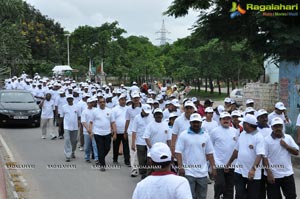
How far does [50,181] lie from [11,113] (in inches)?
345

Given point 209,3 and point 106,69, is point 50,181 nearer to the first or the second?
point 209,3

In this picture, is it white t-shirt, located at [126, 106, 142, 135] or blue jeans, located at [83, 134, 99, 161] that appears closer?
white t-shirt, located at [126, 106, 142, 135]

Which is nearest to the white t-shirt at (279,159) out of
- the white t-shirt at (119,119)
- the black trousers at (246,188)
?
the black trousers at (246,188)

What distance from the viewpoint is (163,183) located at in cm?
420

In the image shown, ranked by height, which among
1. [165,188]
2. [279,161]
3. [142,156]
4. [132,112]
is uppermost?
[132,112]

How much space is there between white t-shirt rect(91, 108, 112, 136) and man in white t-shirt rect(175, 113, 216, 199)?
433cm

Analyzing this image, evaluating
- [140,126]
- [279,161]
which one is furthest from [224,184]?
[140,126]

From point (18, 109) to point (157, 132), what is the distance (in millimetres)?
10572

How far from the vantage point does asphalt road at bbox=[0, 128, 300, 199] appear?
30.8ft

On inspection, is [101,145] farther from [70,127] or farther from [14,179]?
[14,179]

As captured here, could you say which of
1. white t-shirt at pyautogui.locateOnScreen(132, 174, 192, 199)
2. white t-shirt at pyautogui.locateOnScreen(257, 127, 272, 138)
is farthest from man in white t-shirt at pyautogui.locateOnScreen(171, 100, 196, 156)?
white t-shirt at pyautogui.locateOnScreen(132, 174, 192, 199)

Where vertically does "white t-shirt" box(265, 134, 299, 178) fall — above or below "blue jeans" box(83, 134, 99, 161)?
above

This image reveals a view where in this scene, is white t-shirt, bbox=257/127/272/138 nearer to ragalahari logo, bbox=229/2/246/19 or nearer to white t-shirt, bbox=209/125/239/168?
white t-shirt, bbox=209/125/239/168

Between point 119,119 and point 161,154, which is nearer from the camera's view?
point 161,154
